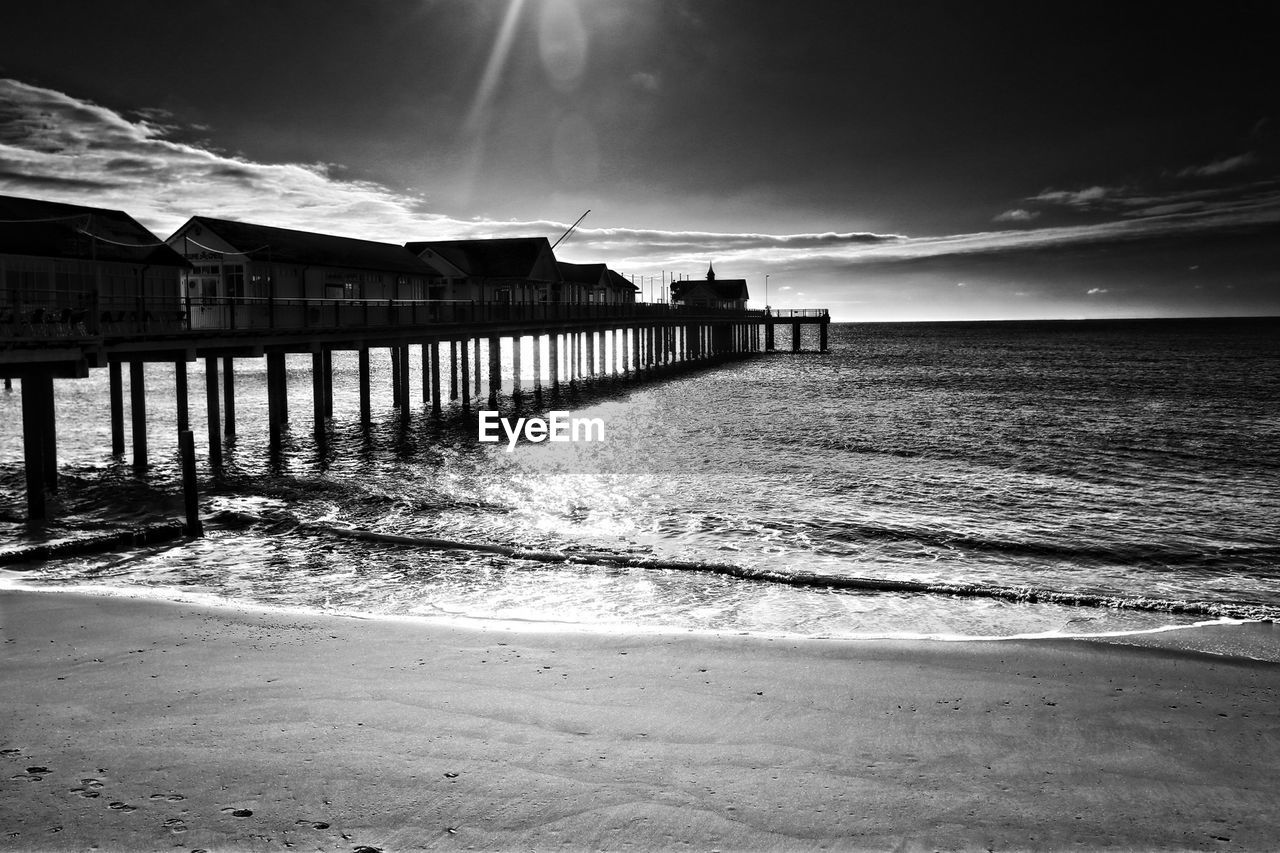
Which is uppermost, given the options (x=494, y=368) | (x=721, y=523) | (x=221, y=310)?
(x=221, y=310)

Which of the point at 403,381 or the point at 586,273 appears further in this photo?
the point at 586,273

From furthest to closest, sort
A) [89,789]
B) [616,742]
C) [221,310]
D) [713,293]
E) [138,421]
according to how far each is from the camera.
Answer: [713,293]
[221,310]
[138,421]
[616,742]
[89,789]

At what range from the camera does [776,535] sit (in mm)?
16750

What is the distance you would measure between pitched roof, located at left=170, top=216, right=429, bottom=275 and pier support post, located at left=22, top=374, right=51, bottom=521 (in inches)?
479

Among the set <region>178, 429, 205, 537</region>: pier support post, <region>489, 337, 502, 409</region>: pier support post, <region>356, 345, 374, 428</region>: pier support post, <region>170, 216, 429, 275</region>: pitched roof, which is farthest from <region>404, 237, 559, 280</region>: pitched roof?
<region>178, 429, 205, 537</region>: pier support post

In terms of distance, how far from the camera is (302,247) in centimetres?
3412

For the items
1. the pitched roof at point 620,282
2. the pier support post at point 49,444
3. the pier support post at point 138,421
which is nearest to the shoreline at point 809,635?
the pier support post at point 49,444

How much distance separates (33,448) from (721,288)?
9859cm

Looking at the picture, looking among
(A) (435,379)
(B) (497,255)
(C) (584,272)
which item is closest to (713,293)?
(C) (584,272)

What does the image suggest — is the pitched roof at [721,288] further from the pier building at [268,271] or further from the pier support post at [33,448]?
the pier support post at [33,448]

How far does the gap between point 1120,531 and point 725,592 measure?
9.46 m

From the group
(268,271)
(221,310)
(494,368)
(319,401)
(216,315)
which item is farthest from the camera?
(494,368)

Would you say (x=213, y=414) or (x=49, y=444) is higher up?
(x=213, y=414)

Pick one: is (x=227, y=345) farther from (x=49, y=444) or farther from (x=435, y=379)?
(x=435, y=379)
